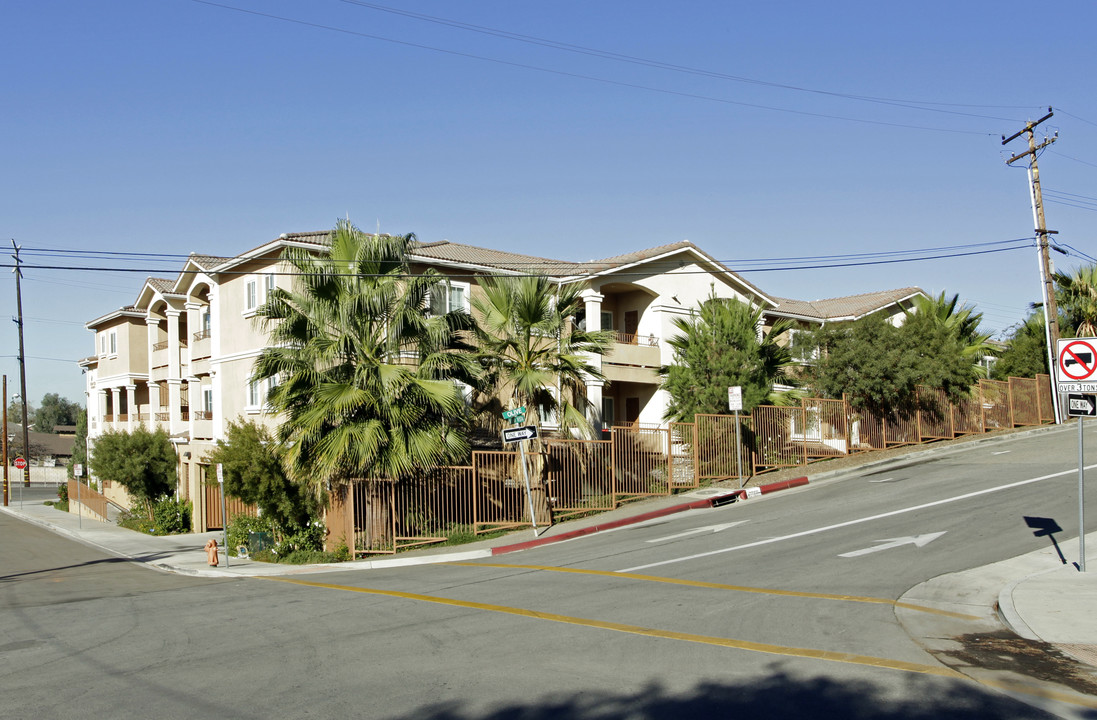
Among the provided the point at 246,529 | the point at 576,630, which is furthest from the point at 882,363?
the point at 576,630

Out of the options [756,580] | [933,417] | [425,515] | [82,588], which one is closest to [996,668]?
[756,580]

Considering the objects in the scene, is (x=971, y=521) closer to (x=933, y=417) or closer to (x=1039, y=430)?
(x=933, y=417)

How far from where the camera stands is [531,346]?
2255 cm

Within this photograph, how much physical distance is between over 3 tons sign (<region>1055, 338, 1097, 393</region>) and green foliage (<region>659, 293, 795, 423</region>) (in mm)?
14098

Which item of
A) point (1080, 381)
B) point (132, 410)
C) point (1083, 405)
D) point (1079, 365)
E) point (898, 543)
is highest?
point (132, 410)

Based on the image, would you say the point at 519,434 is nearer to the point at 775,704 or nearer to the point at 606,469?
the point at 606,469

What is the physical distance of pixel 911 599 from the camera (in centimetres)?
1145

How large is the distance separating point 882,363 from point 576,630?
20.7 metres

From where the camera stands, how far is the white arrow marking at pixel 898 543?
14769mm

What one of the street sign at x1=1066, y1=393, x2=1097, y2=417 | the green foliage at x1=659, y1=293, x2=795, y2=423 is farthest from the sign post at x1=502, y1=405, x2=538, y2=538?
the street sign at x1=1066, y1=393, x2=1097, y2=417

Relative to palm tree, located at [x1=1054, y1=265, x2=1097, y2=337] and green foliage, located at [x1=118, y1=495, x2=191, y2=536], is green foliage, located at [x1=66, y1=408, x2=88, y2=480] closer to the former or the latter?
green foliage, located at [x1=118, y1=495, x2=191, y2=536]

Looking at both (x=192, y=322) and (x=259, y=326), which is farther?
(x=192, y=322)

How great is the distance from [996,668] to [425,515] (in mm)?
14517

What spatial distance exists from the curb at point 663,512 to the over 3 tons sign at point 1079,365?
435 inches
